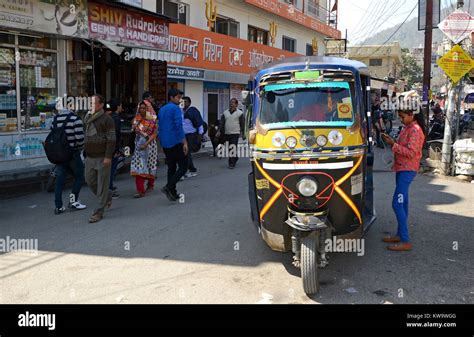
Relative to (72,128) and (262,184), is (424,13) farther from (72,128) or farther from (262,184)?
(262,184)

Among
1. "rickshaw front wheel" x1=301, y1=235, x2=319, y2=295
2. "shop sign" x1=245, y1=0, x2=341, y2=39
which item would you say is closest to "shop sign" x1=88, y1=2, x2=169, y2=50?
"shop sign" x1=245, y1=0, x2=341, y2=39

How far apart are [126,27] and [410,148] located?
9.16 metres

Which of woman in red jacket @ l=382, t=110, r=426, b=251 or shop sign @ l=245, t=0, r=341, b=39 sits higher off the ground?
shop sign @ l=245, t=0, r=341, b=39

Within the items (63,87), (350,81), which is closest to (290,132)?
(350,81)

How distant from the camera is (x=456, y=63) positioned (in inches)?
432

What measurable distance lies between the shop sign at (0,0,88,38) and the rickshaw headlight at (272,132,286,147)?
24.0 feet

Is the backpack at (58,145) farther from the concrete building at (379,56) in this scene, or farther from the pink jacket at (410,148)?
the concrete building at (379,56)

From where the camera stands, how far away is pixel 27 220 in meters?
7.18

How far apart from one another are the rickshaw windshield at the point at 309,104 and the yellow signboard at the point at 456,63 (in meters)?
7.29

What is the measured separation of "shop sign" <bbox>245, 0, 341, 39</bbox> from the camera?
20.0 meters

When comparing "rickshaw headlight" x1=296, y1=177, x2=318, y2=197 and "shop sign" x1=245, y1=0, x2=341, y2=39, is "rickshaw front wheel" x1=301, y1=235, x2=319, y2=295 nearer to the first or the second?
"rickshaw headlight" x1=296, y1=177, x2=318, y2=197

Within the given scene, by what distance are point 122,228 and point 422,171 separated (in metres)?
8.36
